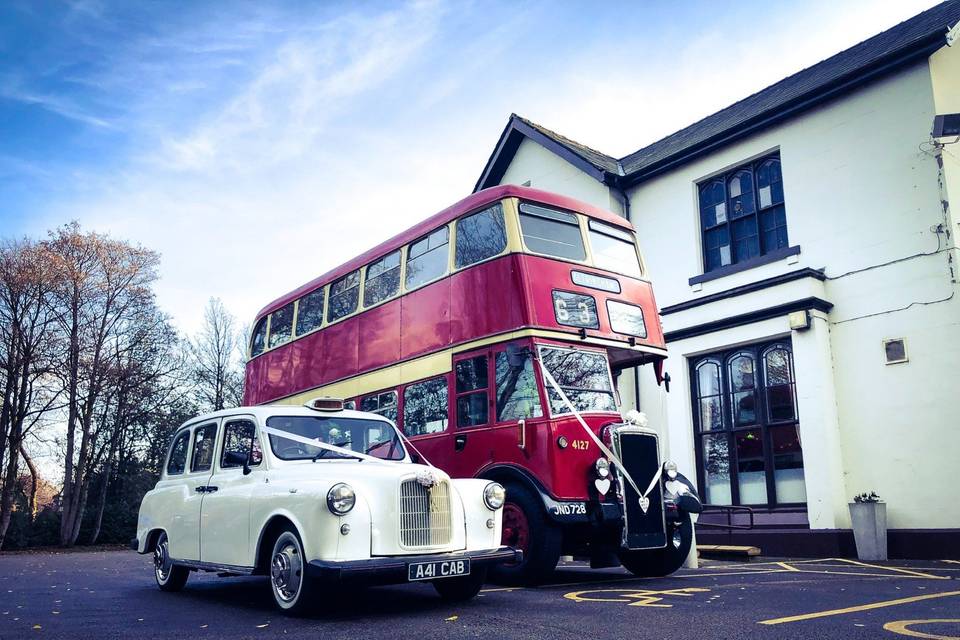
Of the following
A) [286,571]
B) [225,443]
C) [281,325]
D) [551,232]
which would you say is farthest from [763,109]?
[286,571]

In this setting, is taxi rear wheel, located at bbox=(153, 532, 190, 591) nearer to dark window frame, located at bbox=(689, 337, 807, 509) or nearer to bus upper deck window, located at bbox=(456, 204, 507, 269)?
bus upper deck window, located at bbox=(456, 204, 507, 269)

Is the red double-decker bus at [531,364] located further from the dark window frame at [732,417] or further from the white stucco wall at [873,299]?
the dark window frame at [732,417]

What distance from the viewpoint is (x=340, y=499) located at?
21.1 ft

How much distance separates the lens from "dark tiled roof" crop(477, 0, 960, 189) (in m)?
13.4

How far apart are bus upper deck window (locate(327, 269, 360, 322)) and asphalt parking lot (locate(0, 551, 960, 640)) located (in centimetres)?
441

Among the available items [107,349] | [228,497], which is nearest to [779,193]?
[228,497]

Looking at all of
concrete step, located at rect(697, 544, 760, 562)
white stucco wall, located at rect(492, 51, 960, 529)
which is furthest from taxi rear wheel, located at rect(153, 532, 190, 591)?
concrete step, located at rect(697, 544, 760, 562)

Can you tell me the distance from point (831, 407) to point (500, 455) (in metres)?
6.81

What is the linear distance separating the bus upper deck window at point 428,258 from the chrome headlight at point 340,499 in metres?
4.83

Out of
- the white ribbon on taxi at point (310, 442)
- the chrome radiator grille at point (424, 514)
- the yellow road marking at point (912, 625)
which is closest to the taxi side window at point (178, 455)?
the white ribbon on taxi at point (310, 442)

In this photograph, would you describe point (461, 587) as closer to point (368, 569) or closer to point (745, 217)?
point (368, 569)

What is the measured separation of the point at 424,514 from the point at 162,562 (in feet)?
13.0

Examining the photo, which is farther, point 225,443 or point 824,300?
point 824,300

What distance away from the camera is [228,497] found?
308 inches
